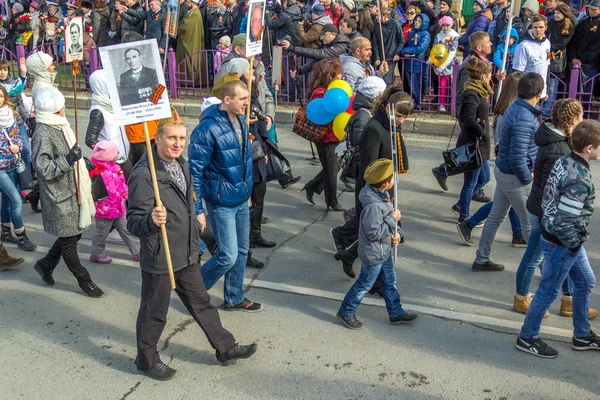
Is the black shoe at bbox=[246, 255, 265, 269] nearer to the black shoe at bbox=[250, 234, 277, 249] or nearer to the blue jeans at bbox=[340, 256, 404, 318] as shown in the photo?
the black shoe at bbox=[250, 234, 277, 249]

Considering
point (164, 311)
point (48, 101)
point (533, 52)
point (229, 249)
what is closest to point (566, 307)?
point (229, 249)

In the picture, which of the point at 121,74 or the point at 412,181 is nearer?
the point at 121,74

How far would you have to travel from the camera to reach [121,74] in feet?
14.8

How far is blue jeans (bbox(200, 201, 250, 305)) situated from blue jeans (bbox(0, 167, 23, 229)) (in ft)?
8.41

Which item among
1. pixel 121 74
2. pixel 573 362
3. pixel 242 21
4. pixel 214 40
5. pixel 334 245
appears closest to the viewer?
pixel 121 74

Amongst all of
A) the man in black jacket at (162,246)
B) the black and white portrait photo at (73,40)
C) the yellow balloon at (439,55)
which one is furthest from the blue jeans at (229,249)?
the yellow balloon at (439,55)

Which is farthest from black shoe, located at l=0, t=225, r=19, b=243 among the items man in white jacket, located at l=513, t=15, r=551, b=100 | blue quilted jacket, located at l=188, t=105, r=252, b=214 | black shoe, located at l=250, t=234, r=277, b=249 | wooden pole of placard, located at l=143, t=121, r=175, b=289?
man in white jacket, located at l=513, t=15, r=551, b=100

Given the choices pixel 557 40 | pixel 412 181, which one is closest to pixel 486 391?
pixel 412 181

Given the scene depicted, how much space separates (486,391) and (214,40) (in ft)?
40.4

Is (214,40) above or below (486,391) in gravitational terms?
above

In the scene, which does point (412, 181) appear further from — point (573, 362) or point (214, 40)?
point (214, 40)

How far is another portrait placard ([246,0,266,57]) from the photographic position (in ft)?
22.0

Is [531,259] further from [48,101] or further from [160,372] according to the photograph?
[48,101]

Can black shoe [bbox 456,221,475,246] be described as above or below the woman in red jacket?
below
